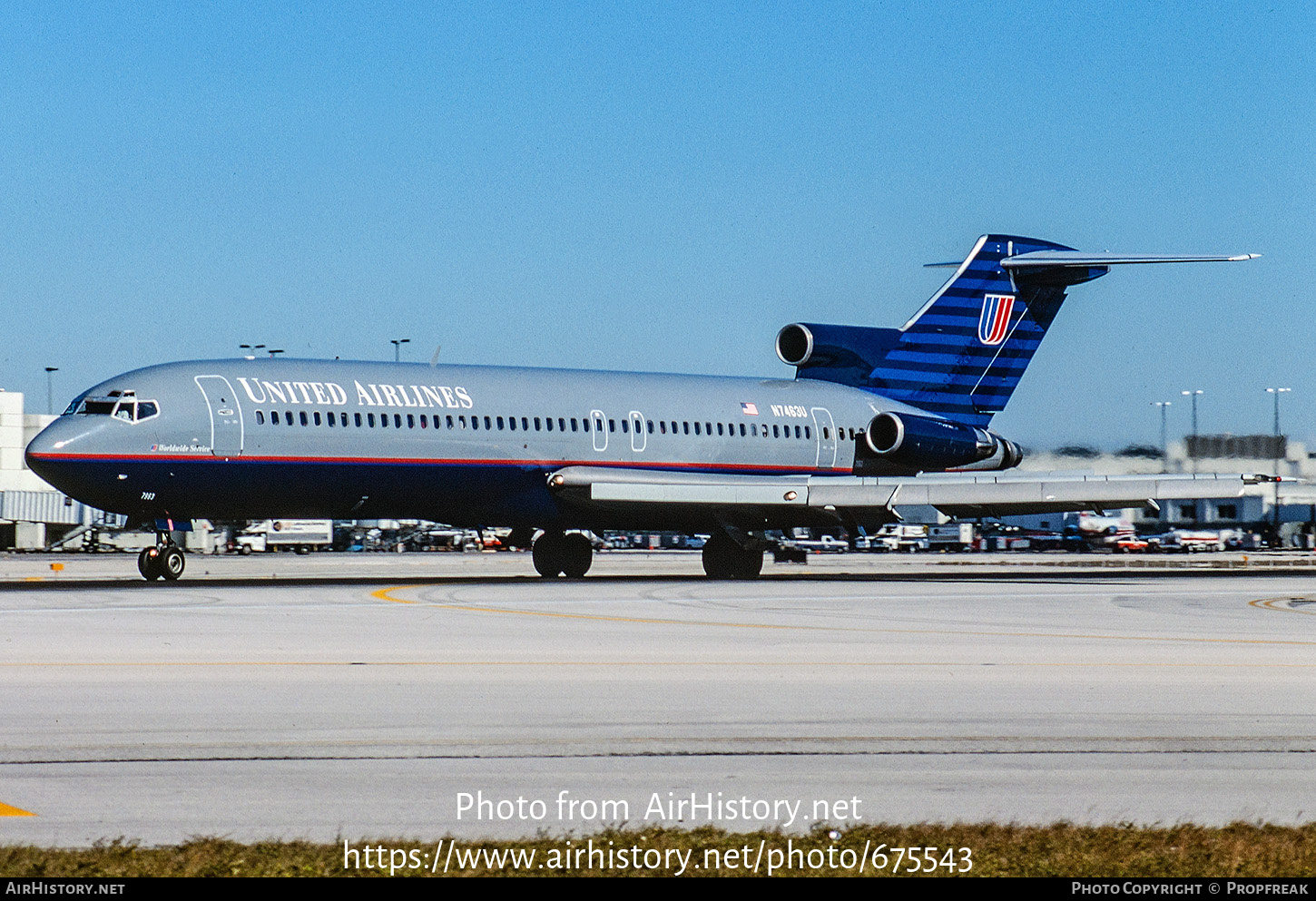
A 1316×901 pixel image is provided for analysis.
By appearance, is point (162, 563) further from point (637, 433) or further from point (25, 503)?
point (25, 503)

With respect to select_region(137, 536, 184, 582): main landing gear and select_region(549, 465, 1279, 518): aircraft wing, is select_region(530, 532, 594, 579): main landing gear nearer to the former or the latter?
select_region(549, 465, 1279, 518): aircraft wing

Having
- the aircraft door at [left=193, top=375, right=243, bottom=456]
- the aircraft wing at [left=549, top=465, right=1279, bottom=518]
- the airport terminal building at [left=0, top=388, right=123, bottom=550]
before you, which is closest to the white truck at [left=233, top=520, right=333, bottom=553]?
the airport terminal building at [left=0, top=388, right=123, bottom=550]

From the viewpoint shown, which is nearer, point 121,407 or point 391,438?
point 121,407

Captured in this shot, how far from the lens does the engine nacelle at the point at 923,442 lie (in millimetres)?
44969

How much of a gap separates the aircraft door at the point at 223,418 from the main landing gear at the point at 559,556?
9.03 m

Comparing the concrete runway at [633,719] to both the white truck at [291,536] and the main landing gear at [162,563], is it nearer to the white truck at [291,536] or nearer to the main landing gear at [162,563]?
the main landing gear at [162,563]

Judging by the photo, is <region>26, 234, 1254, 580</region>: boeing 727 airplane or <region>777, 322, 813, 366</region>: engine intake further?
<region>777, 322, 813, 366</region>: engine intake

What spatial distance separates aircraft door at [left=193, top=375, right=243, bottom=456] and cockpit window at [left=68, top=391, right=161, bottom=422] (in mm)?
1117

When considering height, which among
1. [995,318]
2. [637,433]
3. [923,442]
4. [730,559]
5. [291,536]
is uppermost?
[995,318]

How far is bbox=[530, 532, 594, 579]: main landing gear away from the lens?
4153cm

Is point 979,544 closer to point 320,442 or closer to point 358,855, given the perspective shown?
point 320,442

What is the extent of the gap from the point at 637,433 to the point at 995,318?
12.3m

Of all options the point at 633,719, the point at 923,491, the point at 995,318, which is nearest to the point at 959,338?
the point at 995,318

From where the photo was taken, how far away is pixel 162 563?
35.1m
